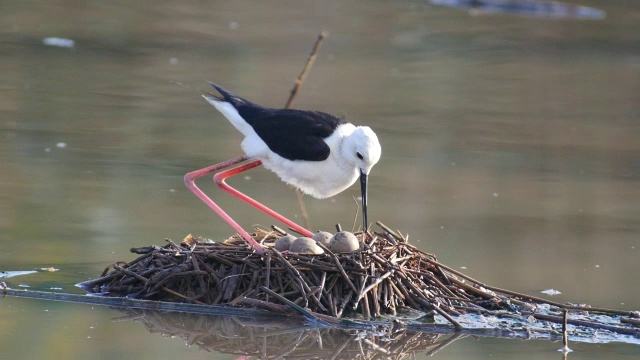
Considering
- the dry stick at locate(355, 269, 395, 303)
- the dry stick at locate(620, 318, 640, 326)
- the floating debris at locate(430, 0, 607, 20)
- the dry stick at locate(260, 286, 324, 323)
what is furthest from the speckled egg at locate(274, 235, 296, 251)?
the floating debris at locate(430, 0, 607, 20)

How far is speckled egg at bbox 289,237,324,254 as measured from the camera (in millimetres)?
7195

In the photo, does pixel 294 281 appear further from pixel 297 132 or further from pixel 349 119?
pixel 349 119

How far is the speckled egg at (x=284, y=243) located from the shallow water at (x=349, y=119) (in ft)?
3.50

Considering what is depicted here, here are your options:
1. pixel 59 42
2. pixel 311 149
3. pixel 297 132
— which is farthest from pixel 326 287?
pixel 59 42

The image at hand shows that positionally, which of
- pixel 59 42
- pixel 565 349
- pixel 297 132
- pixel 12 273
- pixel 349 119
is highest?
pixel 59 42

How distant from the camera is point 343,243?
7.20 metres

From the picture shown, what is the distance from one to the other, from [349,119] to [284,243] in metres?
6.05

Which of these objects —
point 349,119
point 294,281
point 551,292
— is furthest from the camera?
point 349,119

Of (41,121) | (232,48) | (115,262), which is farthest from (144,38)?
(115,262)

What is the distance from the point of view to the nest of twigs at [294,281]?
Answer: 22.9 ft

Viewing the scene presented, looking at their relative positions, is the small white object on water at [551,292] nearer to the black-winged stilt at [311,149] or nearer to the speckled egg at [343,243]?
the black-winged stilt at [311,149]

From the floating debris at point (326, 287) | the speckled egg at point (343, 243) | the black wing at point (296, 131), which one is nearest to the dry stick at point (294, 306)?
the floating debris at point (326, 287)

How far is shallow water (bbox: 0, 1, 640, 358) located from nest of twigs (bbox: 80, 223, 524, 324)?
39 cm

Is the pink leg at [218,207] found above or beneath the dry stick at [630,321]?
above
